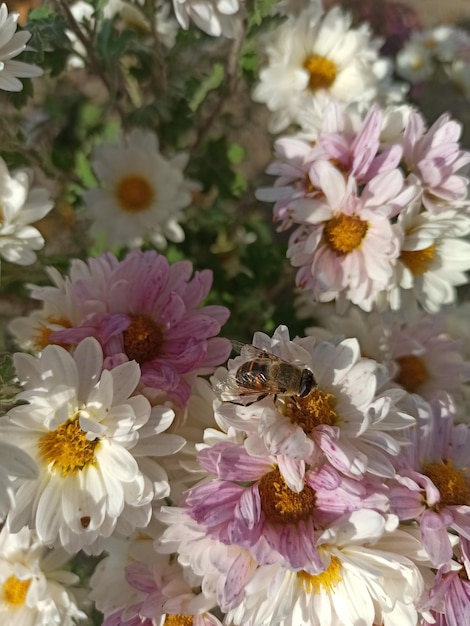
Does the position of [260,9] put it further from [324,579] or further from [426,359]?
[324,579]

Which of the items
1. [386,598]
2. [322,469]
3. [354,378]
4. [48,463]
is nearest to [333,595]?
[386,598]

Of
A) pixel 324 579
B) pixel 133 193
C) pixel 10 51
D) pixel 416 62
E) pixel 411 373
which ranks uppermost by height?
pixel 416 62

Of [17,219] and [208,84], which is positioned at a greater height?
[208,84]

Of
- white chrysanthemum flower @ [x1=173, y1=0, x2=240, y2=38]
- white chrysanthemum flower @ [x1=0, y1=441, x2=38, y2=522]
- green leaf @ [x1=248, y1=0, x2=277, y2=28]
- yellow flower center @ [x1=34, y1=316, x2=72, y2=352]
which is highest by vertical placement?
green leaf @ [x1=248, y1=0, x2=277, y2=28]

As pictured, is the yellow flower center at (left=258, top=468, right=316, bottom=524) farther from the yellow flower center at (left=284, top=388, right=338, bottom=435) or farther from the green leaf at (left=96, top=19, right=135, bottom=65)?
the green leaf at (left=96, top=19, right=135, bottom=65)

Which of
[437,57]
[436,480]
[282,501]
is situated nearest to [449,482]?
[436,480]

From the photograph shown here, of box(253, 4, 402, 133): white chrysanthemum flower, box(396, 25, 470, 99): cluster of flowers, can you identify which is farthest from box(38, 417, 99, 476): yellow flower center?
box(396, 25, 470, 99): cluster of flowers

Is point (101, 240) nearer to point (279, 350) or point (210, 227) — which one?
point (210, 227)
